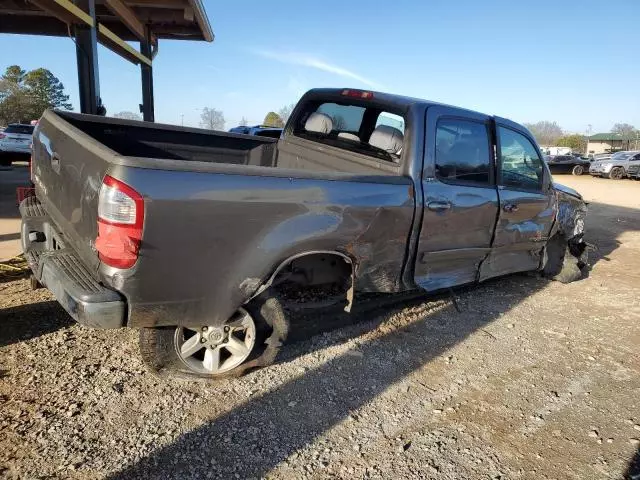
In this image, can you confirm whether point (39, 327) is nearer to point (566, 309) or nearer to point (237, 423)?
point (237, 423)

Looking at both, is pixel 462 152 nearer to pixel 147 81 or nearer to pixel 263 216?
pixel 263 216

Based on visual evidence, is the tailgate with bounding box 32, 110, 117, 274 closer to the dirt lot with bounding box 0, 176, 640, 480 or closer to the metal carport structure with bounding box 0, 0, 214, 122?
the dirt lot with bounding box 0, 176, 640, 480

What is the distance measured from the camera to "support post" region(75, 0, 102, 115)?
A: 848 centimetres

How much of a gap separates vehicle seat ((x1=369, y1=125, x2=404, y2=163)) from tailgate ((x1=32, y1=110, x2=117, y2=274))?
2.14 m

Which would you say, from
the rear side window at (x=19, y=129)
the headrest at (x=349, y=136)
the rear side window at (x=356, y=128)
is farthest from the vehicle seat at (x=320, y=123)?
the rear side window at (x=19, y=129)

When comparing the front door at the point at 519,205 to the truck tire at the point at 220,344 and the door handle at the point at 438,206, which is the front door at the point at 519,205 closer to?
the door handle at the point at 438,206

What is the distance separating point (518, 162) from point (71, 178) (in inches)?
157

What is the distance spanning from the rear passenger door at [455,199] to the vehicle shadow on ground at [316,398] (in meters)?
0.49

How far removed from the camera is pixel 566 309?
5.16 metres

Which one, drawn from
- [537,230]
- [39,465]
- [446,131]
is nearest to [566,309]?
[537,230]

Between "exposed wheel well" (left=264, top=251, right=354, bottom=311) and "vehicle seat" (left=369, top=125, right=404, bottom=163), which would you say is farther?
"vehicle seat" (left=369, top=125, right=404, bottom=163)

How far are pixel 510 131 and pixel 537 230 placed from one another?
1154mm

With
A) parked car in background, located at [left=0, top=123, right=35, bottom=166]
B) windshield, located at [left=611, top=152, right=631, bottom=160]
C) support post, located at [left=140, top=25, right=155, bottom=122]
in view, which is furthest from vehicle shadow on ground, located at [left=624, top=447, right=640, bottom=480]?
windshield, located at [left=611, top=152, right=631, bottom=160]

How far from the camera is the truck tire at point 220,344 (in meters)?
2.97
